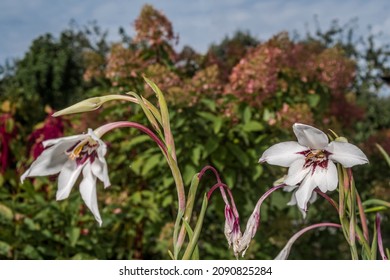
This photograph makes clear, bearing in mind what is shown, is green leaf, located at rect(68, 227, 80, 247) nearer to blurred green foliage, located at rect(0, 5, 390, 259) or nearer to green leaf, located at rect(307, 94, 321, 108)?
blurred green foliage, located at rect(0, 5, 390, 259)

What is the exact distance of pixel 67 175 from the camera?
61cm

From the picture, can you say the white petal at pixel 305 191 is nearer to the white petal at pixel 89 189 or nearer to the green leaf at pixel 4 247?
the white petal at pixel 89 189

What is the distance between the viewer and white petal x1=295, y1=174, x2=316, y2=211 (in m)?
0.66

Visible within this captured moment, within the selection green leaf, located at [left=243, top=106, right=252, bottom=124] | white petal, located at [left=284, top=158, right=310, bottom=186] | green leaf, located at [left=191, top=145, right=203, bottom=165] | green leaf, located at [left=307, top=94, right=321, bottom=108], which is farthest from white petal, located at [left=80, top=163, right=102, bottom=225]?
green leaf, located at [left=307, top=94, right=321, bottom=108]

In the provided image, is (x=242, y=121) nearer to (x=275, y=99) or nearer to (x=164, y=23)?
(x=275, y=99)

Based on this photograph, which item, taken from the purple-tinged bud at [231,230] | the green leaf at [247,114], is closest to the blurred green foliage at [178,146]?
the green leaf at [247,114]

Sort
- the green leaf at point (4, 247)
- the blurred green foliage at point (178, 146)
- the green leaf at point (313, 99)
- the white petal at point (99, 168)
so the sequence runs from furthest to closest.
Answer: the green leaf at point (313, 99) < the blurred green foliage at point (178, 146) < the green leaf at point (4, 247) < the white petal at point (99, 168)

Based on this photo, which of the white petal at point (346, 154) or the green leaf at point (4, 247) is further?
the green leaf at point (4, 247)

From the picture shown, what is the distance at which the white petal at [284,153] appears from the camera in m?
0.67

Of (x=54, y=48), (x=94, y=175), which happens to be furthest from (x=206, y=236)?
(x=54, y=48)

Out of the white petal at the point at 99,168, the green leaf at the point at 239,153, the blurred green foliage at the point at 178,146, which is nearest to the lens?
the white petal at the point at 99,168

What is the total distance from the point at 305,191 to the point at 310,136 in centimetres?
6

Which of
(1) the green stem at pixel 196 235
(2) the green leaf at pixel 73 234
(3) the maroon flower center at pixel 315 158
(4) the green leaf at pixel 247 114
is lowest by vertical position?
(1) the green stem at pixel 196 235

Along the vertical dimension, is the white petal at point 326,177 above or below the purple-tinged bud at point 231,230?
above
